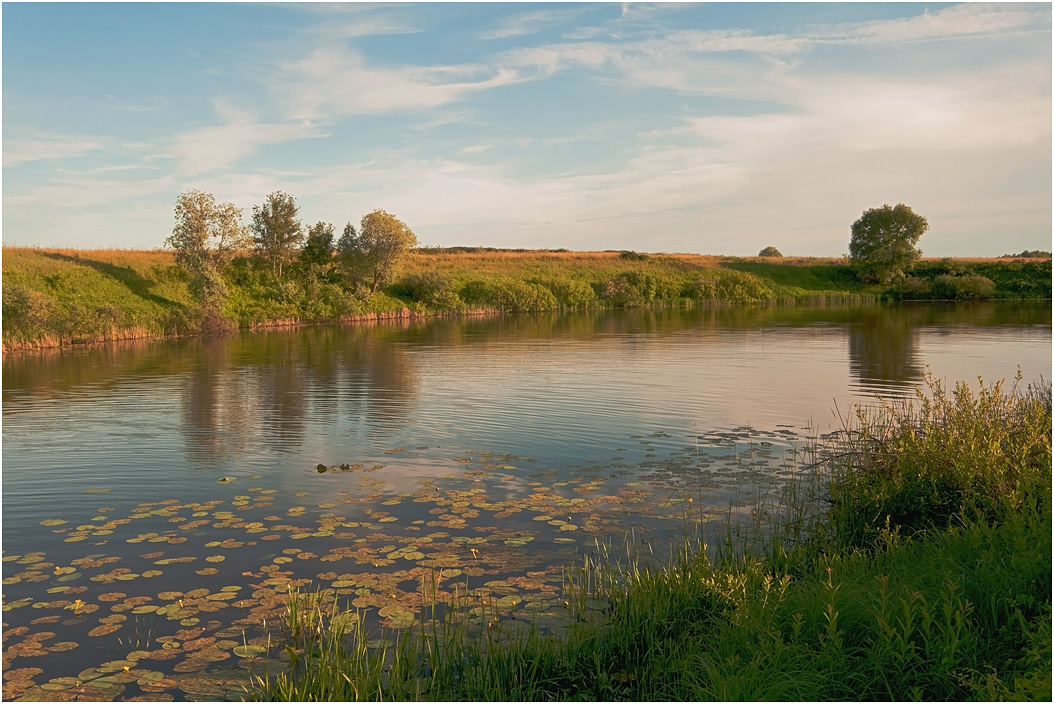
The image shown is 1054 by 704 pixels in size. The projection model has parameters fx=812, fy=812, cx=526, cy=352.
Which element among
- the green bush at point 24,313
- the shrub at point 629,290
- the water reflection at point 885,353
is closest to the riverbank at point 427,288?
the green bush at point 24,313

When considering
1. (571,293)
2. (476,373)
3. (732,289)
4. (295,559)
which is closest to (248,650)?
(295,559)

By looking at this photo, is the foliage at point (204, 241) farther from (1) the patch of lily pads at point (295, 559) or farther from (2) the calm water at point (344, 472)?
(1) the patch of lily pads at point (295, 559)

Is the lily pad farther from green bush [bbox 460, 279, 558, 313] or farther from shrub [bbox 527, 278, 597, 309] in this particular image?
shrub [bbox 527, 278, 597, 309]

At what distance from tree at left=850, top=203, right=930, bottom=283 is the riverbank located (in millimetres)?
3778

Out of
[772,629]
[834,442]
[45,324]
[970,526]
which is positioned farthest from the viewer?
[45,324]

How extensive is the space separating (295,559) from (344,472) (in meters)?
4.84

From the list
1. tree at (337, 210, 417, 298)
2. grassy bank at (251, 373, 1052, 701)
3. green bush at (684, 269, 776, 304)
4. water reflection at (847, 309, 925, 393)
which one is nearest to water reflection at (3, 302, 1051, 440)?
water reflection at (847, 309, 925, 393)

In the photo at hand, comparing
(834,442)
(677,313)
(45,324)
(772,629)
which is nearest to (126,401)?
(834,442)

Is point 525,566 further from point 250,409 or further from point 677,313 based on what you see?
point 677,313

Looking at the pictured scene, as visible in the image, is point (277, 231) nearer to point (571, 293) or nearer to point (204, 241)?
point (204, 241)

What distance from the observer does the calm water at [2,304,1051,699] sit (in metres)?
9.02

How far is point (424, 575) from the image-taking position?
9.86 meters

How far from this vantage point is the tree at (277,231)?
73812 mm

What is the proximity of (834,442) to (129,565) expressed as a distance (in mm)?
12789
